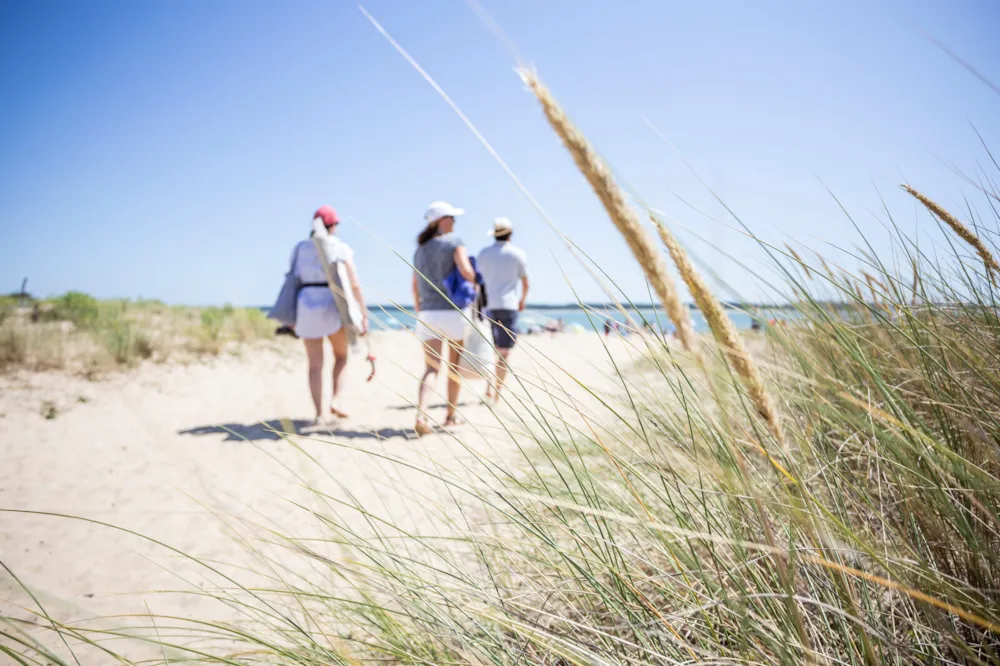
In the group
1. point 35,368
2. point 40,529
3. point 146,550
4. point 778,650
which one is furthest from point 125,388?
point 778,650

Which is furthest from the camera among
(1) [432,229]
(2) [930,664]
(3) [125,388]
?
(3) [125,388]

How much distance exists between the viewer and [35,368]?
22.3 ft

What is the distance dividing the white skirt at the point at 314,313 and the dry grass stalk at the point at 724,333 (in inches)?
168

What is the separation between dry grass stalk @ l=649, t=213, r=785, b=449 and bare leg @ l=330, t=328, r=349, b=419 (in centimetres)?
447

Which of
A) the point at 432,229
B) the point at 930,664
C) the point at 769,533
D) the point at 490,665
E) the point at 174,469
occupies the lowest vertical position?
the point at 174,469

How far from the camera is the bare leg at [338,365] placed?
4762 mm

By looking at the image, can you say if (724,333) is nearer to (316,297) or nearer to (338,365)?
(316,297)

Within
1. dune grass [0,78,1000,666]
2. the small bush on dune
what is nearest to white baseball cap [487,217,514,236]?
dune grass [0,78,1000,666]

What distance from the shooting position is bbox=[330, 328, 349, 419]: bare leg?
4.76 metres

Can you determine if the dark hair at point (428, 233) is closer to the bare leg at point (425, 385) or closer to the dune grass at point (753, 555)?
the bare leg at point (425, 385)

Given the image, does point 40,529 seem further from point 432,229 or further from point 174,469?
point 432,229

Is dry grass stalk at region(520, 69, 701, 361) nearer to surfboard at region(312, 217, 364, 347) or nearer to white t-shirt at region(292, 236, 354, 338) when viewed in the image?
surfboard at region(312, 217, 364, 347)

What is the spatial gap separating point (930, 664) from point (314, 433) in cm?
450

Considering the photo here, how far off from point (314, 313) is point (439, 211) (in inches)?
57.9
